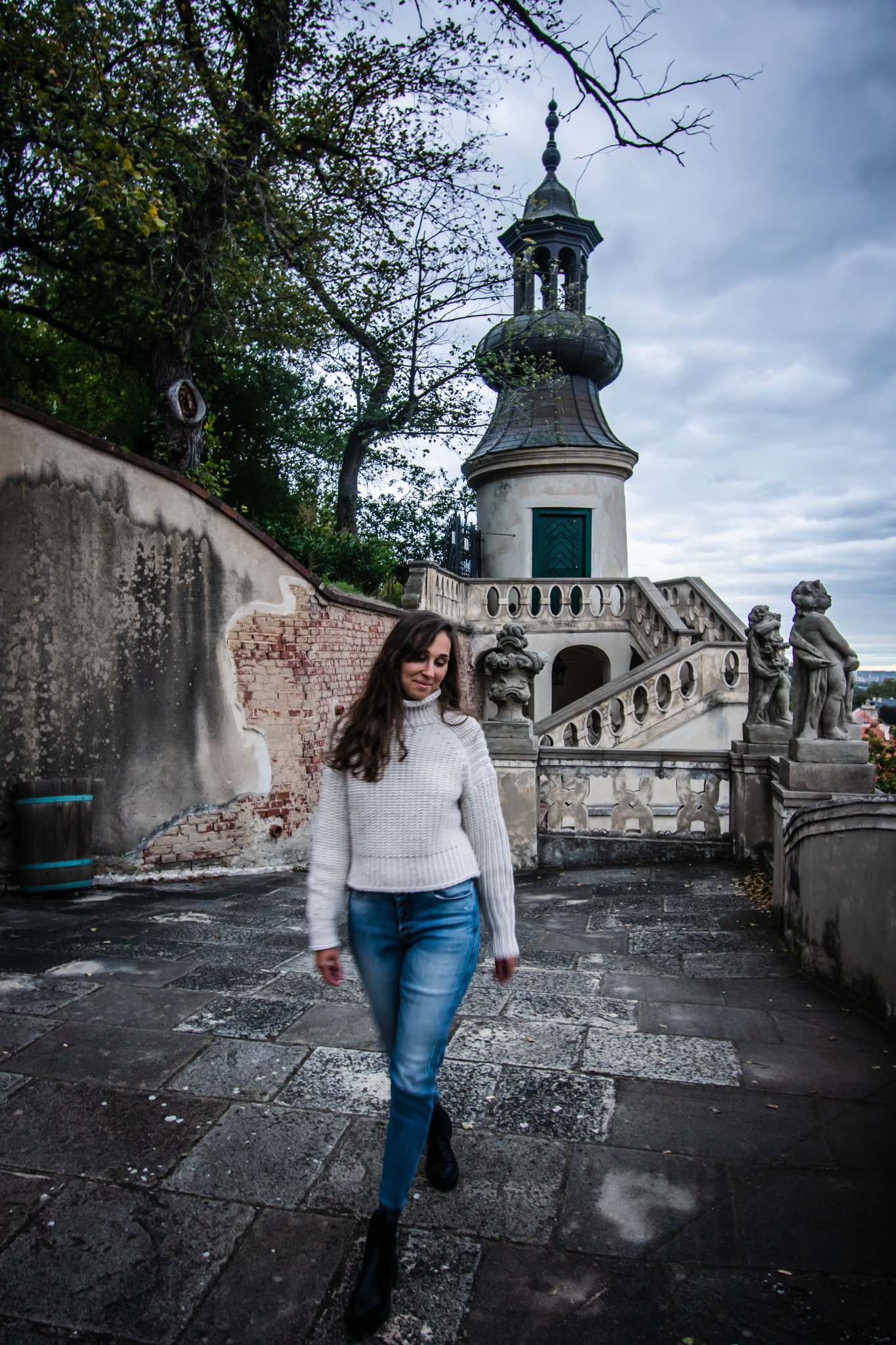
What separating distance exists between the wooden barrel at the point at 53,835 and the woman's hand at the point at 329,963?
5135 millimetres

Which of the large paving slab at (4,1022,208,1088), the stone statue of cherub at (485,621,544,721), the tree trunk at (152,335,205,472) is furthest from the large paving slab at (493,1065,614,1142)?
the tree trunk at (152,335,205,472)

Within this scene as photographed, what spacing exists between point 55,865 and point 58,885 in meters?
0.17

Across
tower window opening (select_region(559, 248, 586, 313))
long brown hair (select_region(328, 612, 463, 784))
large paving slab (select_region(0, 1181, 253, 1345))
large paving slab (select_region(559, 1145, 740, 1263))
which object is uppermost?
tower window opening (select_region(559, 248, 586, 313))

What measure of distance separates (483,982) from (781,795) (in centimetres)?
279

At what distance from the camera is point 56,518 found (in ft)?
23.7

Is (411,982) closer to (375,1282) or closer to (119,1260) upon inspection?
(375,1282)

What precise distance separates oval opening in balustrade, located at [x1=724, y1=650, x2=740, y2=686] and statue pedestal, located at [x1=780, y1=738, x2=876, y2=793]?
6.93 meters

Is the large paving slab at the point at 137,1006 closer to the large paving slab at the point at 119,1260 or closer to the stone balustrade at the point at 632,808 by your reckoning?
the large paving slab at the point at 119,1260

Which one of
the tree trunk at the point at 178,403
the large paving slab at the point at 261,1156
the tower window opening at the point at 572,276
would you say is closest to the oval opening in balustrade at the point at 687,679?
the tree trunk at the point at 178,403

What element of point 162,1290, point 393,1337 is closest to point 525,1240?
point 393,1337

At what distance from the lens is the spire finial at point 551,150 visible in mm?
24609

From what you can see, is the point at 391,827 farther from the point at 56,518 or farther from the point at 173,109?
the point at 173,109

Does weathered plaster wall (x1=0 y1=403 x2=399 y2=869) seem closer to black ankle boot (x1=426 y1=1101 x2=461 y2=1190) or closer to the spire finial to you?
black ankle boot (x1=426 y1=1101 x2=461 y2=1190)

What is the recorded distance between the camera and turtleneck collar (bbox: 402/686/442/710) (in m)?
2.53
